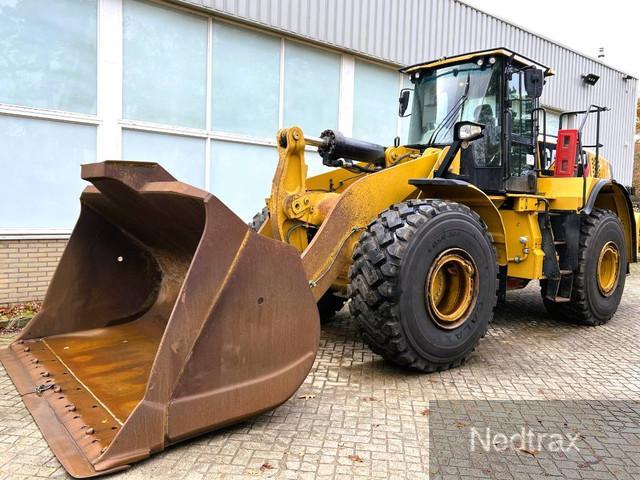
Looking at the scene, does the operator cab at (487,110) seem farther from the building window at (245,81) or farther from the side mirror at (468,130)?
the building window at (245,81)

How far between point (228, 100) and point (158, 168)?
5.12m

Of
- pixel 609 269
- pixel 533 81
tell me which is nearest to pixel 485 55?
pixel 533 81

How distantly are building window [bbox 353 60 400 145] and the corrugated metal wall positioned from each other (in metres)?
0.30

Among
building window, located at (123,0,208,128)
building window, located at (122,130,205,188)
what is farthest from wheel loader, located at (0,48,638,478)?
building window, located at (123,0,208,128)

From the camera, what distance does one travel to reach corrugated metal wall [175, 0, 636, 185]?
8430 millimetres

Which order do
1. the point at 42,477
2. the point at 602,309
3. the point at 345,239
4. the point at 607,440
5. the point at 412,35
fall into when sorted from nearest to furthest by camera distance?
the point at 42,477, the point at 607,440, the point at 345,239, the point at 602,309, the point at 412,35

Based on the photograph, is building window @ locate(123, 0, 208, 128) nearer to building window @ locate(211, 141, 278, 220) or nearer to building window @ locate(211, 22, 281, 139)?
building window @ locate(211, 22, 281, 139)

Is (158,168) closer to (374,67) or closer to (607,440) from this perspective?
(607,440)

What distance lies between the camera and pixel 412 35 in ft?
34.1

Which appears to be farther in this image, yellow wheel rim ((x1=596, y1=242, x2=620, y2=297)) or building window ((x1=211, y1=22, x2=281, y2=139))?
building window ((x1=211, y1=22, x2=281, y2=139))

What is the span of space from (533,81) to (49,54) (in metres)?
5.77

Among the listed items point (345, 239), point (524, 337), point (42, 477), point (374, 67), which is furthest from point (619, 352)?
point (374, 67)

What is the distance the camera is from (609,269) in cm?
673

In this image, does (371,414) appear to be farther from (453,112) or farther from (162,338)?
(453,112)
